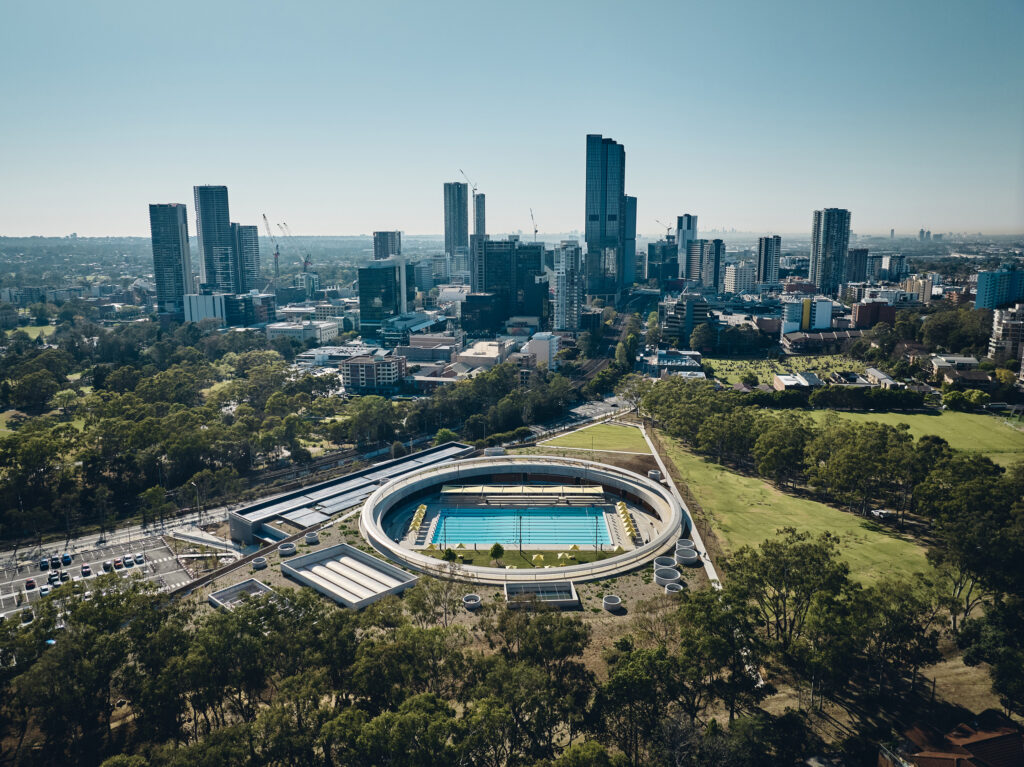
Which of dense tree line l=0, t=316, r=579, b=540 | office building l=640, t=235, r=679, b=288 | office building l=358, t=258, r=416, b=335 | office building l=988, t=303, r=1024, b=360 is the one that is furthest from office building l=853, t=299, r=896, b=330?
office building l=358, t=258, r=416, b=335

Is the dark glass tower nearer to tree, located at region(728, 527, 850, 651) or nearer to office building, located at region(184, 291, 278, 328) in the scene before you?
office building, located at region(184, 291, 278, 328)

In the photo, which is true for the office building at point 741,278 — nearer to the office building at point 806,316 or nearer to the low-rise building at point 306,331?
the office building at point 806,316

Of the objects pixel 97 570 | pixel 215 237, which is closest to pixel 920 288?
pixel 97 570

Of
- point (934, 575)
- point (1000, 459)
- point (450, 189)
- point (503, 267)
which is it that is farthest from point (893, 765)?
point (450, 189)

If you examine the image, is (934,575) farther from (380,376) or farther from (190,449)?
(380,376)

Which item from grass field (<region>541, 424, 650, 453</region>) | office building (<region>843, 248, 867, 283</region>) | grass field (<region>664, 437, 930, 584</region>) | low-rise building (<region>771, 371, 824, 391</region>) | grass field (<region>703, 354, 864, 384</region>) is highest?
office building (<region>843, 248, 867, 283</region>)

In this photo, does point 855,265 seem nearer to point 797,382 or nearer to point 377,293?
point 797,382
